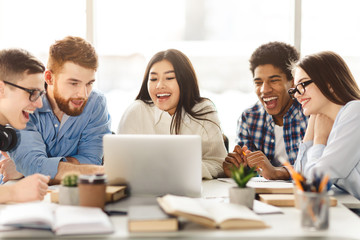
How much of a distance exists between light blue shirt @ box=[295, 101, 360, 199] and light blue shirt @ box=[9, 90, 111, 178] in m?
1.23

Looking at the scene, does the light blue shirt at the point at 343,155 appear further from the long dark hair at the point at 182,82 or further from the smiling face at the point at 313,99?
the long dark hair at the point at 182,82

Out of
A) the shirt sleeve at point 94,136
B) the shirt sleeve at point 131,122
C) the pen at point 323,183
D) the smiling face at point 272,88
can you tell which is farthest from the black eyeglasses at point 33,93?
the pen at point 323,183

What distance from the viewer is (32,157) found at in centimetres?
233

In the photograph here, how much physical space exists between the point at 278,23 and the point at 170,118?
191 centimetres

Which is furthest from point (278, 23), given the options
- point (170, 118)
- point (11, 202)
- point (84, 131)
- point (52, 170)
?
point (11, 202)

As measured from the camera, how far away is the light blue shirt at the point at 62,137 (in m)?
2.36

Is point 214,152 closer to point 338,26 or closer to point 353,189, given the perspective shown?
point 353,189

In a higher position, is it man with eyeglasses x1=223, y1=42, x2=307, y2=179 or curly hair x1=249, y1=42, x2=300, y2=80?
curly hair x1=249, y1=42, x2=300, y2=80

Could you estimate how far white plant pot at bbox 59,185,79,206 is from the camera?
5.05ft

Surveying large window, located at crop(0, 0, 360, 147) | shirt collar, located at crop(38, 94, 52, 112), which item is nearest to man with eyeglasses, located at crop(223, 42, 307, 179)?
large window, located at crop(0, 0, 360, 147)

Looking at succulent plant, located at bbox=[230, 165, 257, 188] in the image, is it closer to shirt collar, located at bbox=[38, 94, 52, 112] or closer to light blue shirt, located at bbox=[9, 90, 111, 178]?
light blue shirt, located at bbox=[9, 90, 111, 178]

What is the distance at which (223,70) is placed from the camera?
4.16 meters

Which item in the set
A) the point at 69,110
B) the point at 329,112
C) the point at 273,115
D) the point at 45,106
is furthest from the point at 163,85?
the point at 329,112

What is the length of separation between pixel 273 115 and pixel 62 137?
4.54ft
